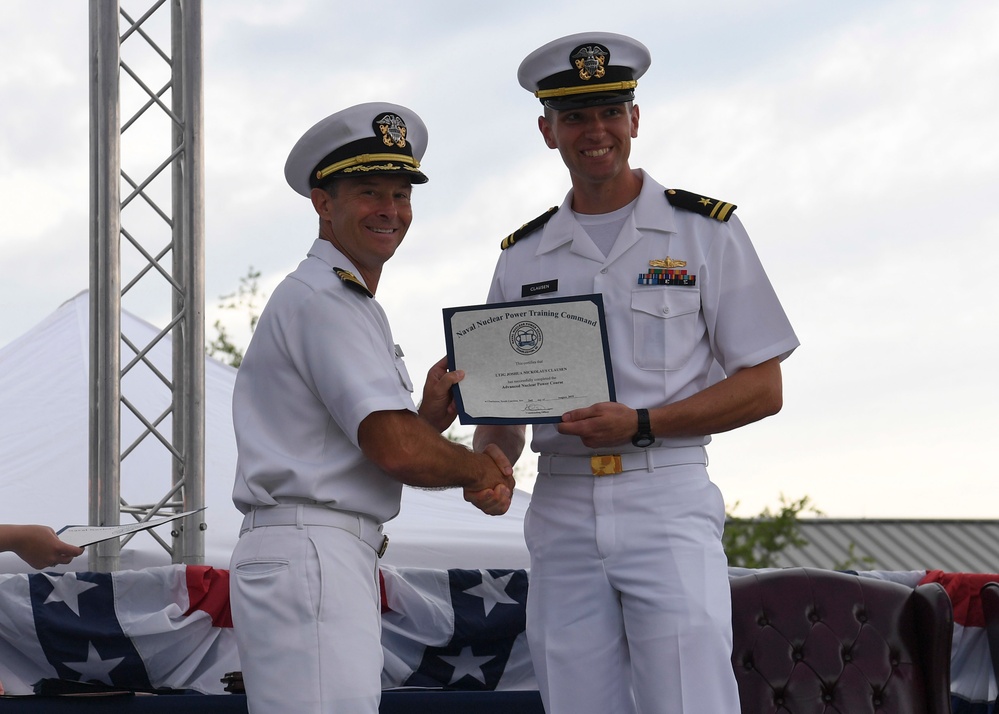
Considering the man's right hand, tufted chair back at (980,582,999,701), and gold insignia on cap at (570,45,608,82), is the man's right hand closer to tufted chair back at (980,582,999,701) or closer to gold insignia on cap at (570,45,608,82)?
gold insignia on cap at (570,45,608,82)

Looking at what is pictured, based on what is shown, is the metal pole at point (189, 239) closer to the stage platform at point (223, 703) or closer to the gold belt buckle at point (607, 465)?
the stage platform at point (223, 703)

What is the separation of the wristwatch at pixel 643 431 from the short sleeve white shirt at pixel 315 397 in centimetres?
48

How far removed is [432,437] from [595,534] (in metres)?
0.43

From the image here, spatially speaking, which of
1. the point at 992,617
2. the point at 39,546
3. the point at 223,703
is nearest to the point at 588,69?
the point at 39,546

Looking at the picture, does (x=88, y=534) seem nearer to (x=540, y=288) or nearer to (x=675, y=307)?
(x=540, y=288)

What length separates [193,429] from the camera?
15.4 feet

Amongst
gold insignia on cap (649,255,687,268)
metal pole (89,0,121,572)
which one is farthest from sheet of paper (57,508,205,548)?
metal pole (89,0,121,572)

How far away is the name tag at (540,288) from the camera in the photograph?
9.00ft

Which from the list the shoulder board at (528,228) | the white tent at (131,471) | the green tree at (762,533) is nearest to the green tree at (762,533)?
the green tree at (762,533)

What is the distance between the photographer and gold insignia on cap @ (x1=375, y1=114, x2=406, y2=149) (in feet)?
8.52

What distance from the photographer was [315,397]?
7.85 feet

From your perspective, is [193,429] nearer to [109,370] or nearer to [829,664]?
[109,370]

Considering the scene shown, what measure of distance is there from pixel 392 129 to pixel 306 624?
1099 millimetres

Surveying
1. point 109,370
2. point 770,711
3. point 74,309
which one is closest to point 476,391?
point 770,711
